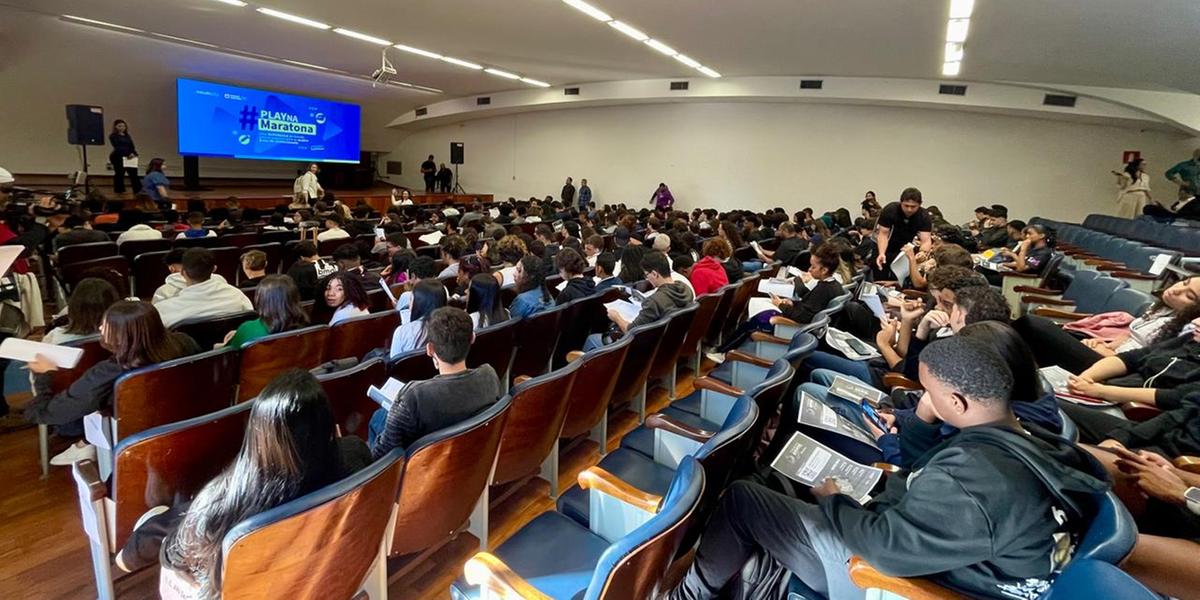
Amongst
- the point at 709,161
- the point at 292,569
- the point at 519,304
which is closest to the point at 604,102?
the point at 709,161

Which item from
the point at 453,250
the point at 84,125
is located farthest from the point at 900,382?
the point at 84,125

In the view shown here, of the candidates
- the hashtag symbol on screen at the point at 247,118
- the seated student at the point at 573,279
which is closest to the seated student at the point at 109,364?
the seated student at the point at 573,279

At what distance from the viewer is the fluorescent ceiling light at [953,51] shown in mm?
7449

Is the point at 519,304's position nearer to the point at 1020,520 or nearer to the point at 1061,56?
the point at 1020,520

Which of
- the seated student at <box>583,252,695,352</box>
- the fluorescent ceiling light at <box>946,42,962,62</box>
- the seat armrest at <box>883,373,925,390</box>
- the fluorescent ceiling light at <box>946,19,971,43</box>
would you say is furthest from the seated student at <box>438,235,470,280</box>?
the fluorescent ceiling light at <box>946,42,962,62</box>

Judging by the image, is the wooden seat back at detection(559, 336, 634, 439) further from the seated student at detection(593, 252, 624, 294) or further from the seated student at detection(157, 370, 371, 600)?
the seated student at detection(593, 252, 624, 294)

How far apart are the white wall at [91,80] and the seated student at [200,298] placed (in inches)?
394

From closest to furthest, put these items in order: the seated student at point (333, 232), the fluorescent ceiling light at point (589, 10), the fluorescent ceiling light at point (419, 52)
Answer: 1. the seated student at point (333, 232)
2. the fluorescent ceiling light at point (589, 10)
3. the fluorescent ceiling light at point (419, 52)

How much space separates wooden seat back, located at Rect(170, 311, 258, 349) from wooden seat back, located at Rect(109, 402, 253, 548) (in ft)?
4.98

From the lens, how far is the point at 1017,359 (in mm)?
1677

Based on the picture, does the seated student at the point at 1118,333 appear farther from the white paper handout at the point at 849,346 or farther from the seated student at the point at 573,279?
the seated student at the point at 573,279

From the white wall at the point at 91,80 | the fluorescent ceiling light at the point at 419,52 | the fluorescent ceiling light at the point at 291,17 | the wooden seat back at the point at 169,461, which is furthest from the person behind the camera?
the fluorescent ceiling light at the point at 419,52

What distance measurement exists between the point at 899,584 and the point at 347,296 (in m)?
3.15

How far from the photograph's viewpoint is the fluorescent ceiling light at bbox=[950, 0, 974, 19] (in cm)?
573
